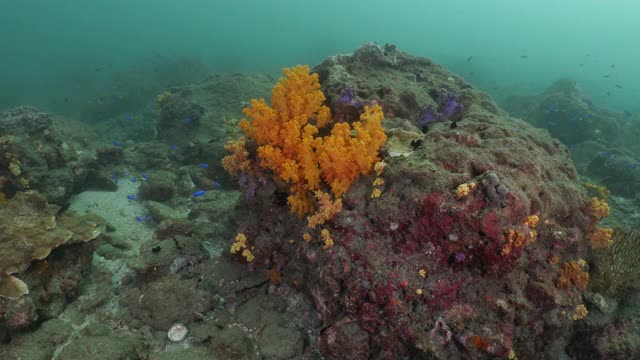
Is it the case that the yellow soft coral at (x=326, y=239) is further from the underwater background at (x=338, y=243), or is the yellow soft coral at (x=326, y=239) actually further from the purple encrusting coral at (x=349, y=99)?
the purple encrusting coral at (x=349, y=99)

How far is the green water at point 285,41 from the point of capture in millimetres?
41156

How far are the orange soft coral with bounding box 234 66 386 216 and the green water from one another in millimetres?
29158

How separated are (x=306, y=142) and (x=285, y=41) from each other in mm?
71604

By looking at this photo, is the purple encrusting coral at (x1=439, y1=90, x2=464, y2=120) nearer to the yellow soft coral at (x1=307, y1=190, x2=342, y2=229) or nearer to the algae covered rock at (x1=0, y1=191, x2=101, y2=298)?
the yellow soft coral at (x1=307, y1=190, x2=342, y2=229)

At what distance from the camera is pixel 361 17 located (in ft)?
370

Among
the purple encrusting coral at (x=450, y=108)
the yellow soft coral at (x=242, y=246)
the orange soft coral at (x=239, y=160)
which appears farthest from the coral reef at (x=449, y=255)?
the purple encrusting coral at (x=450, y=108)

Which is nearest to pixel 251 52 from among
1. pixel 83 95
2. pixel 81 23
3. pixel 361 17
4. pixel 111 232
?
pixel 83 95

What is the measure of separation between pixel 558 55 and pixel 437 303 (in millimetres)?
85319

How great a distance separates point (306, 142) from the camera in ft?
15.3

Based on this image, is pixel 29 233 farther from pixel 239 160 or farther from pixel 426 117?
pixel 426 117

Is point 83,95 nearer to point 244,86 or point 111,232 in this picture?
point 244,86

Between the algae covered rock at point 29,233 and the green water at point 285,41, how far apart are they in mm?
26967

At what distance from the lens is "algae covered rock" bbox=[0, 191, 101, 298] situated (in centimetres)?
474

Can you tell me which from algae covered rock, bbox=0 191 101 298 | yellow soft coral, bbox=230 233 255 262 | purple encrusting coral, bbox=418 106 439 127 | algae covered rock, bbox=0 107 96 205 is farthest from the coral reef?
algae covered rock, bbox=0 107 96 205
